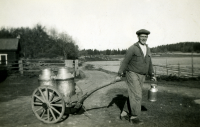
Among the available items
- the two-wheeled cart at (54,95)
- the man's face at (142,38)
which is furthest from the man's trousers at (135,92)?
the man's face at (142,38)

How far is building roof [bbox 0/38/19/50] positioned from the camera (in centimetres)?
2566

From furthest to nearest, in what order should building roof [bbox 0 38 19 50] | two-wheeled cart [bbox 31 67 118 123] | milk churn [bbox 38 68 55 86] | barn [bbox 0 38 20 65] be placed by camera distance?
1. building roof [bbox 0 38 19 50]
2. barn [bbox 0 38 20 65]
3. milk churn [bbox 38 68 55 86]
4. two-wheeled cart [bbox 31 67 118 123]

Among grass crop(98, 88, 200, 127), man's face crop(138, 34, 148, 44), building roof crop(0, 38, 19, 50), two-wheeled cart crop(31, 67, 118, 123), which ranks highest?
building roof crop(0, 38, 19, 50)

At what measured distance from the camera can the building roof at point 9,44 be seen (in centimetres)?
2566

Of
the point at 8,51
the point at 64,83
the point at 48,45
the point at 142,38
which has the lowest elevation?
the point at 64,83

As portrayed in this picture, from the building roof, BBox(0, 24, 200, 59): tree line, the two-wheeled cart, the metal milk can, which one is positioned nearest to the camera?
the two-wheeled cart

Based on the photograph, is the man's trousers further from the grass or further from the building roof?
the building roof

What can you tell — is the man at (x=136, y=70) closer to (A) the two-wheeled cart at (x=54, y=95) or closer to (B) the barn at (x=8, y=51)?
(A) the two-wheeled cart at (x=54, y=95)

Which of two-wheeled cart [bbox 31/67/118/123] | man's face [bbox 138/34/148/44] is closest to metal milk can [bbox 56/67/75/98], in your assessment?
two-wheeled cart [bbox 31/67/118/123]

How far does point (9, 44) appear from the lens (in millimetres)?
26703

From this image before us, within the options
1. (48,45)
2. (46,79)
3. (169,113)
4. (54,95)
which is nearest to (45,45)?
(48,45)

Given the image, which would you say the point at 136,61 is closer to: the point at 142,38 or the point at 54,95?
the point at 142,38

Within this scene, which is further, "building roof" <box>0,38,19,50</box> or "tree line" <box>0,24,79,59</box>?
"tree line" <box>0,24,79,59</box>

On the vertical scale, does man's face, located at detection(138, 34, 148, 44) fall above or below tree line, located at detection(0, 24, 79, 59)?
below
